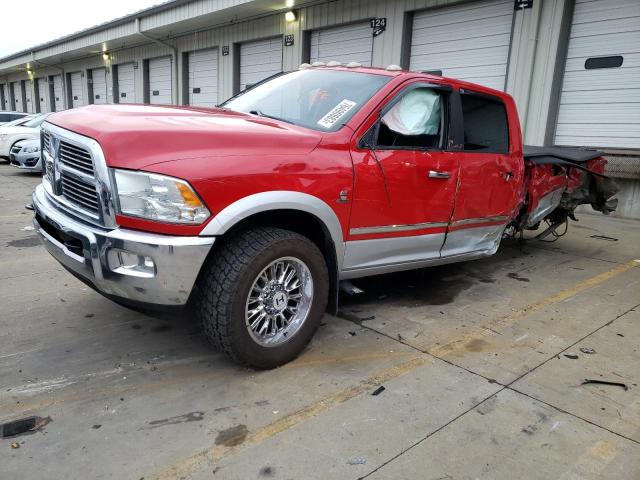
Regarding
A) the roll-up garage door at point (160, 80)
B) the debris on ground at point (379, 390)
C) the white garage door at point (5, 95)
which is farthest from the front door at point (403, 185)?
the white garage door at point (5, 95)

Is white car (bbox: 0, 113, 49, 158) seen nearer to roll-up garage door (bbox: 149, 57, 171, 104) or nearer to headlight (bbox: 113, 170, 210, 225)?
roll-up garage door (bbox: 149, 57, 171, 104)

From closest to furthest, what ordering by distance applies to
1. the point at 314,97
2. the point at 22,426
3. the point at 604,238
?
the point at 22,426 < the point at 314,97 < the point at 604,238

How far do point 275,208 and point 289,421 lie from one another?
3.80ft

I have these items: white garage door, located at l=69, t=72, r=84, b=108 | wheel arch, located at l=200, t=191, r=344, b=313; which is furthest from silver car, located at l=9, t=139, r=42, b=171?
white garage door, located at l=69, t=72, r=84, b=108

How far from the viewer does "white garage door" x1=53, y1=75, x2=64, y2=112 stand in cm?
3100

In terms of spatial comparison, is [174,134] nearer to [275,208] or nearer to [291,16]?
[275,208]

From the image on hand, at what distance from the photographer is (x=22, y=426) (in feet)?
8.25

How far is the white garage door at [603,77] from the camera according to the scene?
8.62 metres

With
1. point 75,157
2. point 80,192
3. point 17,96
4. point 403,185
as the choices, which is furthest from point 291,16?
point 17,96

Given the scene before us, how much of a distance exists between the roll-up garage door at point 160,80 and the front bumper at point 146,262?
744 inches

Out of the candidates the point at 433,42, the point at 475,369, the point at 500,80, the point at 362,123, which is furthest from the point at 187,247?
the point at 433,42

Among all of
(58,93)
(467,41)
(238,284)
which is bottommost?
(238,284)

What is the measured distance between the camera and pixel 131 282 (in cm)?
266

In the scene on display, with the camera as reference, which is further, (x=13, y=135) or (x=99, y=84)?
(x=99, y=84)
